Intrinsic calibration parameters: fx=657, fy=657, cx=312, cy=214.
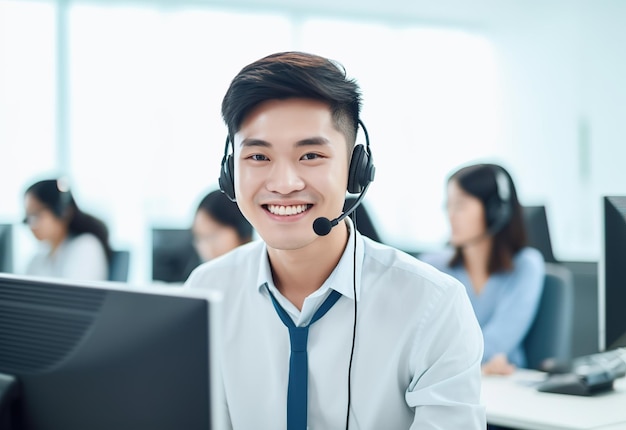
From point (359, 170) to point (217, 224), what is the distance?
145cm

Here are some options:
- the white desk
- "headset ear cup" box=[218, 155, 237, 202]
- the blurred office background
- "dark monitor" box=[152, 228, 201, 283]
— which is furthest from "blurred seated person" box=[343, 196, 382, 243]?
the blurred office background

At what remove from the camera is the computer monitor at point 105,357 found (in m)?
0.64

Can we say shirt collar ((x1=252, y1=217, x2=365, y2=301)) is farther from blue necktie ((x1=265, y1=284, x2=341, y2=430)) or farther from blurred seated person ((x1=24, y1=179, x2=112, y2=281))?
blurred seated person ((x1=24, y1=179, x2=112, y2=281))

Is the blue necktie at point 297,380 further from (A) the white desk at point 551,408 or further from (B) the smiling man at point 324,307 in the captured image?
(A) the white desk at point 551,408

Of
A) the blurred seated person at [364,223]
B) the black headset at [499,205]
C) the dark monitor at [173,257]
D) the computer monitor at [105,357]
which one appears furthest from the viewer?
the dark monitor at [173,257]

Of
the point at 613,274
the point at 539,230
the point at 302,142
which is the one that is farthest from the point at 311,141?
the point at 539,230

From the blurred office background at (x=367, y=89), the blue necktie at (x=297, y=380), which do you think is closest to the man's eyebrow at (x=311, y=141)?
the blue necktie at (x=297, y=380)

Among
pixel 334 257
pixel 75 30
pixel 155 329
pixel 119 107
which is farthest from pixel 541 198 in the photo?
pixel 155 329

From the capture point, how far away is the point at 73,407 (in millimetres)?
720

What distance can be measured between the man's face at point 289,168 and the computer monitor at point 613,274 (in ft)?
2.26

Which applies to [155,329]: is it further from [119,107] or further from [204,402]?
[119,107]

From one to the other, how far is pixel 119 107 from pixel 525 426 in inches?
154

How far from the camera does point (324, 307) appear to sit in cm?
123

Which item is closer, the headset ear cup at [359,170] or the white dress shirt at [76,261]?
the headset ear cup at [359,170]
